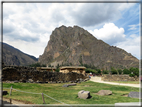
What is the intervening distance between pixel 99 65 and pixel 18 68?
158576 mm

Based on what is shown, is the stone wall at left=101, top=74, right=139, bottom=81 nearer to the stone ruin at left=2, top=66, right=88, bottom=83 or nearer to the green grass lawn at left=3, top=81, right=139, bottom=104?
the stone ruin at left=2, top=66, right=88, bottom=83

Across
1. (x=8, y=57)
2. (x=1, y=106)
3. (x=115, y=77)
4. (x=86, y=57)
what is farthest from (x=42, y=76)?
(x=8, y=57)

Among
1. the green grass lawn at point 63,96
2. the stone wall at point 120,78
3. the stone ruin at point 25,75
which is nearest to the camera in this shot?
the green grass lawn at point 63,96

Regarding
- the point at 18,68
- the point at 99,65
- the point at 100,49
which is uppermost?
the point at 100,49

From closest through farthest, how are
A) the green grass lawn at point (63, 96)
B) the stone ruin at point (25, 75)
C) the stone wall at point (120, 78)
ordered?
the green grass lawn at point (63, 96)
the stone ruin at point (25, 75)
the stone wall at point (120, 78)

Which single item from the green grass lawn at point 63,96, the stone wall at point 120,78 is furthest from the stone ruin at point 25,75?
the stone wall at point 120,78

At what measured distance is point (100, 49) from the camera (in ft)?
635

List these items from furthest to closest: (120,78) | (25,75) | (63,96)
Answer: (120,78)
(25,75)
(63,96)

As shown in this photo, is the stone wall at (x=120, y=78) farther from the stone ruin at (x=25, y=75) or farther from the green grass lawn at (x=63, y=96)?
the green grass lawn at (x=63, y=96)

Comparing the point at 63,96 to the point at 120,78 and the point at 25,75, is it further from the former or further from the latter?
the point at 120,78

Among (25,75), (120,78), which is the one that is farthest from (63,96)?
(120,78)

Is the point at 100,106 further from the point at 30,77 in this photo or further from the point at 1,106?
the point at 30,77

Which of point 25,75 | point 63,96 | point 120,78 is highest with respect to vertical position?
point 25,75

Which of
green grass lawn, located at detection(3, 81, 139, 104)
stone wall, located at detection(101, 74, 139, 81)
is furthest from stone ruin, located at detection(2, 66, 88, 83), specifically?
stone wall, located at detection(101, 74, 139, 81)
